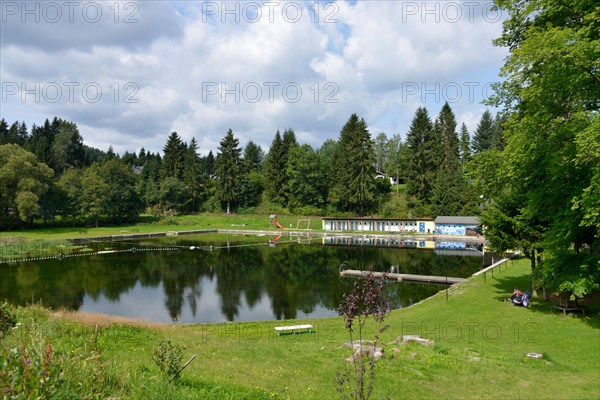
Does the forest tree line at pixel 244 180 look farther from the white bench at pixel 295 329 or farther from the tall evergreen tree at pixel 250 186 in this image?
the white bench at pixel 295 329

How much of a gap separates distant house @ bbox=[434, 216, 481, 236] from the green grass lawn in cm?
4822

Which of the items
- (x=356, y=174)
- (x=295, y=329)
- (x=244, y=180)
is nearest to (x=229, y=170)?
(x=244, y=180)

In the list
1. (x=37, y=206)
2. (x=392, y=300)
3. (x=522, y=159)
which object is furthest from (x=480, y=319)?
(x=37, y=206)

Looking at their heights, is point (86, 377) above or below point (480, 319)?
above

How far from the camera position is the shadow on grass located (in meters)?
16.7

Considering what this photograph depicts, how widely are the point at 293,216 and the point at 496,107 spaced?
236ft

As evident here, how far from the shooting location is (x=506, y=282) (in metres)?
25.4

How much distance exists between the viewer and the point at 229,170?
308ft

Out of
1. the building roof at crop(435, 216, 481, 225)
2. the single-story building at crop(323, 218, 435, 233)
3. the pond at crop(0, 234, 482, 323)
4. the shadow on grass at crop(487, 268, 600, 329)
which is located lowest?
the pond at crop(0, 234, 482, 323)

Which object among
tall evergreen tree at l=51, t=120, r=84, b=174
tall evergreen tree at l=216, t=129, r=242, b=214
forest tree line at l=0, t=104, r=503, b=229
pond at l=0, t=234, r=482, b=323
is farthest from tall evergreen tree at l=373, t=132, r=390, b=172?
tall evergreen tree at l=51, t=120, r=84, b=174

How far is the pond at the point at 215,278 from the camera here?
25.8m

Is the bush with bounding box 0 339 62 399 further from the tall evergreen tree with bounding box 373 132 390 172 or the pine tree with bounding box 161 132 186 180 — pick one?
the tall evergreen tree with bounding box 373 132 390 172

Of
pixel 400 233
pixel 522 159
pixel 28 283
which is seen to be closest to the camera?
pixel 522 159

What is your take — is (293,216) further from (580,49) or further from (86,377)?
(86,377)
